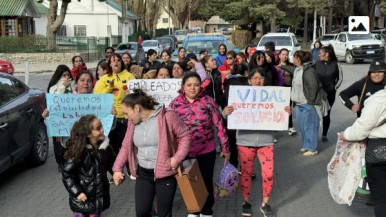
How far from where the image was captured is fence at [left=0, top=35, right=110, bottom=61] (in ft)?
111

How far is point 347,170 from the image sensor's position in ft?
16.2

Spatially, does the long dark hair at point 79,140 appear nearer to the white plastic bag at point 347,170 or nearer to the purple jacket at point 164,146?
the purple jacket at point 164,146

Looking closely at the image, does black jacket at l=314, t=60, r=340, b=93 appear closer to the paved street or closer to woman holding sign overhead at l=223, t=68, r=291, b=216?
the paved street

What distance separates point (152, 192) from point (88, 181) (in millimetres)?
582

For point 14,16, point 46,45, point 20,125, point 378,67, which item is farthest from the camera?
point 14,16

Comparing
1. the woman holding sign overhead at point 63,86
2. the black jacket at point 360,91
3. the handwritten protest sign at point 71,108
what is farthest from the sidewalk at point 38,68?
the black jacket at point 360,91

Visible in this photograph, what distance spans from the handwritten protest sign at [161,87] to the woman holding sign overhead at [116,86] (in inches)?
18.6

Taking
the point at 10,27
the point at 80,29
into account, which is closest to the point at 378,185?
the point at 10,27

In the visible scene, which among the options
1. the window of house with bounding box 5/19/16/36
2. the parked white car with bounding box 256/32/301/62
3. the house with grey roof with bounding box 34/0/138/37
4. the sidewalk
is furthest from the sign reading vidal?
the house with grey roof with bounding box 34/0/138/37

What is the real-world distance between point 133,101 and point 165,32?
7976cm

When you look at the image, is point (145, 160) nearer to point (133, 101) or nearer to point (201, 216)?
point (133, 101)

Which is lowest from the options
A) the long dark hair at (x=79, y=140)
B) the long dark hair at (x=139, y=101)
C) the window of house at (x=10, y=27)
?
the long dark hair at (x=79, y=140)

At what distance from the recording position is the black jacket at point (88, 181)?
4414 millimetres

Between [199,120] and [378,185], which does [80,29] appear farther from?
[378,185]
